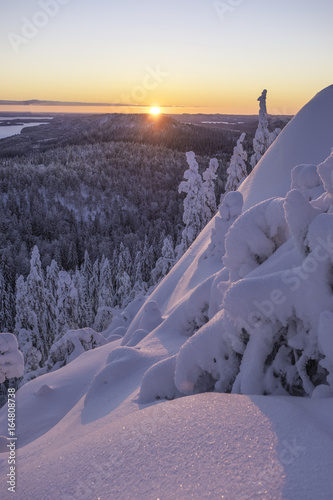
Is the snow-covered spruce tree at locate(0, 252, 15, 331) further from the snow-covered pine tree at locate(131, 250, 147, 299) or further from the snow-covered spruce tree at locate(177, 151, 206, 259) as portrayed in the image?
the snow-covered spruce tree at locate(177, 151, 206, 259)

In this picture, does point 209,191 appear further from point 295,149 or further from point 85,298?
point 85,298

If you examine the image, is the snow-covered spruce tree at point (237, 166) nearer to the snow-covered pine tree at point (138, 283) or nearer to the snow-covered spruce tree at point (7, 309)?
the snow-covered pine tree at point (138, 283)

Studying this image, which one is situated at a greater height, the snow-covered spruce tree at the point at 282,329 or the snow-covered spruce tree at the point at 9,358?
the snow-covered spruce tree at the point at 282,329

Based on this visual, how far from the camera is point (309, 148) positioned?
11.3 m

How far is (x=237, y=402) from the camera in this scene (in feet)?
9.31

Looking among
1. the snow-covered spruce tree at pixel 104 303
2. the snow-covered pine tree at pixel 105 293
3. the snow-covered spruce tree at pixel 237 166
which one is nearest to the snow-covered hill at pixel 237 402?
the snow-covered spruce tree at pixel 237 166

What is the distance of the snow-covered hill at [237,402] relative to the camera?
6.88 feet

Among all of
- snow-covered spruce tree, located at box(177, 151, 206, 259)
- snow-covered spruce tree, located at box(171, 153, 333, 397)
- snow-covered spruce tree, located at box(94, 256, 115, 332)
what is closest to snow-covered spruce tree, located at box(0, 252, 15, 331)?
snow-covered spruce tree, located at box(94, 256, 115, 332)

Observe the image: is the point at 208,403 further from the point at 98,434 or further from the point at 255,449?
the point at 98,434

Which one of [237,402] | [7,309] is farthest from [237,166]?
[7,309]

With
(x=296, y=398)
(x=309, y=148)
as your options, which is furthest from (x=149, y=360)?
(x=309, y=148)

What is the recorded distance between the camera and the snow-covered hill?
2.10m

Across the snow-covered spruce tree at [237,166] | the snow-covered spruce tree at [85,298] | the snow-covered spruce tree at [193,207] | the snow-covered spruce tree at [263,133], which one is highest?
the snow-covered spruce tree at [263,133]

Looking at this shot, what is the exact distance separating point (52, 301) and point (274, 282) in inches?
1434
